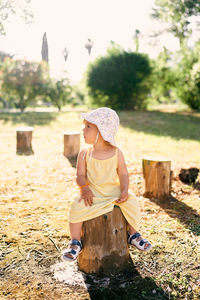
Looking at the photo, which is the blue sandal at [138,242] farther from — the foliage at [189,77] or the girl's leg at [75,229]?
the foliage at [189,77]

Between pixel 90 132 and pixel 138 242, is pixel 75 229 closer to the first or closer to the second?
pixel 138 242

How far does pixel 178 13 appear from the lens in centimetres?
2811

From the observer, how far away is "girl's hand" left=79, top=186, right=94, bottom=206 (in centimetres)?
305

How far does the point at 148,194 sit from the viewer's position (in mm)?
5680

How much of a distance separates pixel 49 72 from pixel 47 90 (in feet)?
5.21

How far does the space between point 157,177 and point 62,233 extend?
224cm

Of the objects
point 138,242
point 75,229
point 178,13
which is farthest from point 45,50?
point 178,13

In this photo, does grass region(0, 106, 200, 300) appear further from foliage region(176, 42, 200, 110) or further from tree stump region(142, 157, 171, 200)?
foliage region(176, 42, 200, 110)

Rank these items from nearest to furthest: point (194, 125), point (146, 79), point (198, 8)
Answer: point (194, 125) → point (146, 79) → point (198, 8)

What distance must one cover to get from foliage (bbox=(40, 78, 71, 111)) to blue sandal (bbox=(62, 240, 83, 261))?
21.7 metres

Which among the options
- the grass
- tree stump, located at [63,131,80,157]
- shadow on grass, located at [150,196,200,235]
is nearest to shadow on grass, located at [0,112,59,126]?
the grass

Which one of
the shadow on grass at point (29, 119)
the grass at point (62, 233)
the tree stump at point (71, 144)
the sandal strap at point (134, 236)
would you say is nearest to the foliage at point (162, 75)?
the shadow on grass at point (29, 119)

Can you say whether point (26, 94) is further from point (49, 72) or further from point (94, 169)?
point (94, 169)

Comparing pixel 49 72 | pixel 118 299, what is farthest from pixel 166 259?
pixel 49 72
